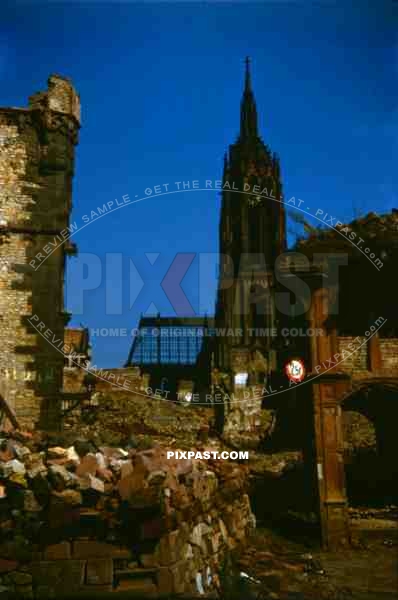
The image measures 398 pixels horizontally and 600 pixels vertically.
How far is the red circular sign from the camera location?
1338 centimetres

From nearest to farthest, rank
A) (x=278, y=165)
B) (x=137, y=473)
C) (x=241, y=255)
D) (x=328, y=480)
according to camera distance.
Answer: (x=137, y=473)
(x=328, y=480)
(x=241, y=255)
(x=278, y=165)

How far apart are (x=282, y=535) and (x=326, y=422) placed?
124 inches

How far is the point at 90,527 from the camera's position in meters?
6.18

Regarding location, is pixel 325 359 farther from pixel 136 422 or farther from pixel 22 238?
pixel 136 422

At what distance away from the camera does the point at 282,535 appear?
1266cm

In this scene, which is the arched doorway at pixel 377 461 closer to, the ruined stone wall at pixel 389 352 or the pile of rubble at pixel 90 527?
the ruined stone wall at pixel 389 352

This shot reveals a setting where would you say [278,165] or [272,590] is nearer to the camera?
[272,590]

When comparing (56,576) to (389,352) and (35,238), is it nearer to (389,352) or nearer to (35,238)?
(35,238)

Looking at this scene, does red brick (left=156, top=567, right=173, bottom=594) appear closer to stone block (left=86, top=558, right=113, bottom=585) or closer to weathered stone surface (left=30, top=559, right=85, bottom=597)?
stone block (left=86, top=558, right=113, bottom=585)

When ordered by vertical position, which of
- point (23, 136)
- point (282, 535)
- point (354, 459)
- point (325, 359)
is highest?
point (23, 136)

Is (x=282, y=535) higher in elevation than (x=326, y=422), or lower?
lower

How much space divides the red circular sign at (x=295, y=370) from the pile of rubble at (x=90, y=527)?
22.8 feet

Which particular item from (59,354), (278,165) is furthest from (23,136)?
(278,165)

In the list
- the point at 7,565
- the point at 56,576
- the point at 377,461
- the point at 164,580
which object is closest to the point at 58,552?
the point at 56,576
